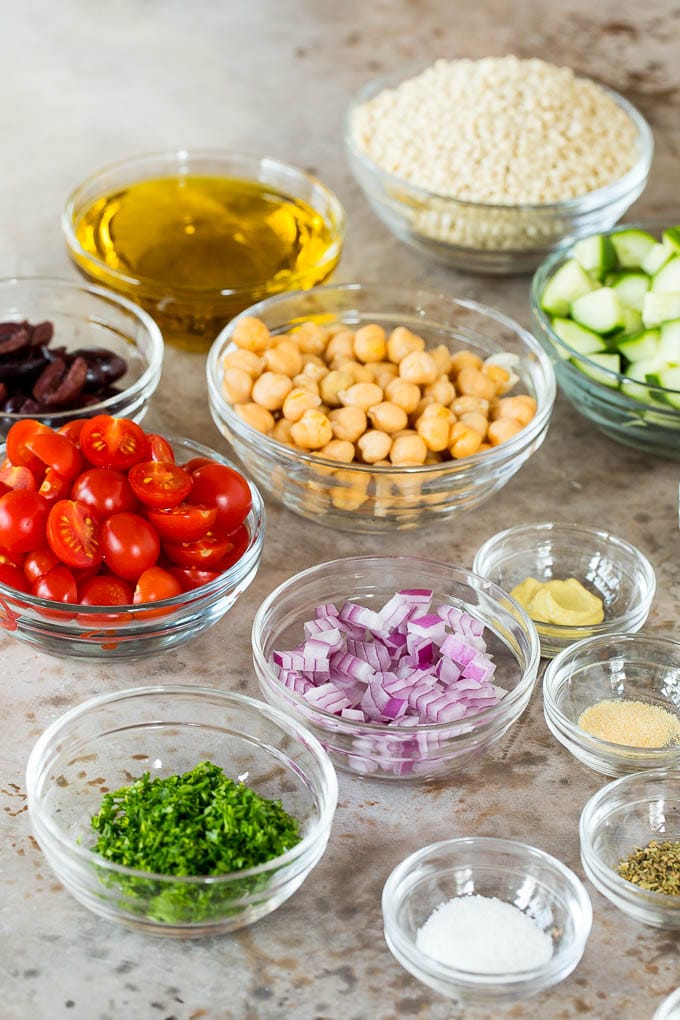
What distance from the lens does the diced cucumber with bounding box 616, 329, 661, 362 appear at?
201 centimetres

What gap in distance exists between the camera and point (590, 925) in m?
1.32

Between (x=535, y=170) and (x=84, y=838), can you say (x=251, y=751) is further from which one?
(x=535, y=170)

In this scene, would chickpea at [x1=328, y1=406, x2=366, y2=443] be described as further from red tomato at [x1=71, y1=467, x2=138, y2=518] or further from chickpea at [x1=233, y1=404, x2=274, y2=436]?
red tomato at [x1=71, y1=467, x2=138, y2=518]

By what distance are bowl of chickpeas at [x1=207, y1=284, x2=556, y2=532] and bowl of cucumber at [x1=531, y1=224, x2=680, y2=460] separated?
0.07 metres

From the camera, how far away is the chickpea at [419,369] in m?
1.92

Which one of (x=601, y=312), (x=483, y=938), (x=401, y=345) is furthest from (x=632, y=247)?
(x=483, y=938)

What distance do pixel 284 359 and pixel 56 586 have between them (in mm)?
597

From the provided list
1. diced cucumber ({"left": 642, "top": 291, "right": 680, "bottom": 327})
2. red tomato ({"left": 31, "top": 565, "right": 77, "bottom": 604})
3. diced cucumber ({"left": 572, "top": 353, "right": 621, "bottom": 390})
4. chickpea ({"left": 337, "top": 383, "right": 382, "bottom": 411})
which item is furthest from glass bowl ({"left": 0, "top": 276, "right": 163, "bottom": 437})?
diced cucumber ({"left": 642, "top": 291, "right": 680, "bottom": 327})

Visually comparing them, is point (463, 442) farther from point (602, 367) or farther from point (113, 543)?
point (113, 543)

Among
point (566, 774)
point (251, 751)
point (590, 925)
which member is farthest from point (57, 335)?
point (590, 925)

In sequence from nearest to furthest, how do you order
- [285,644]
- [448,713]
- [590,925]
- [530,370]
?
[590,925] → [448,713] → [285,644] → [530,370]

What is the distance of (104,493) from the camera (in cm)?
155

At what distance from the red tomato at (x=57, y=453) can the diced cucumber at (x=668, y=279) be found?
1005 mm

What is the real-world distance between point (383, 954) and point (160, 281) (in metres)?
1.30
